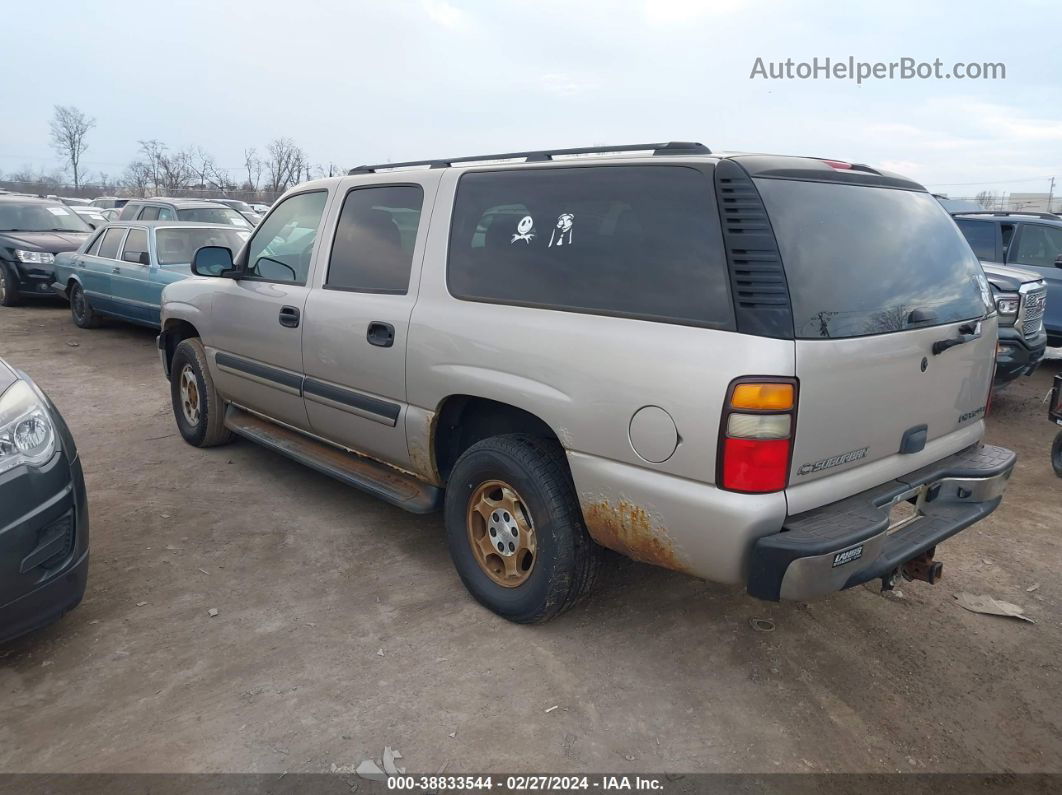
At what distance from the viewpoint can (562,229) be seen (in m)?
3.01

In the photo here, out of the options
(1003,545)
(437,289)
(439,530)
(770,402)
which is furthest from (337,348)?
(1003,545)

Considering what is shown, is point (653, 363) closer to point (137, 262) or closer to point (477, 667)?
point (477, 667)

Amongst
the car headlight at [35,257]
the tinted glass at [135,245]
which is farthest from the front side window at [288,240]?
the car headlight at [35,257]

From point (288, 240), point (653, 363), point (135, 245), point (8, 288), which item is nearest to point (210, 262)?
point (288, 240)

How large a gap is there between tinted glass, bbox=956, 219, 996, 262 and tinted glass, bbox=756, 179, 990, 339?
659 centimetres

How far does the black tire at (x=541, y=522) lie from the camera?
2982mm

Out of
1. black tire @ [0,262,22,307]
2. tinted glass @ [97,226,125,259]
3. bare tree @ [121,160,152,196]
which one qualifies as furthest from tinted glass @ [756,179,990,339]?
bare tree @ [121,160,152,196]

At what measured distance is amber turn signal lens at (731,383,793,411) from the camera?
238 centimetres

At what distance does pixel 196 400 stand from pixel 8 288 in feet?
30.8

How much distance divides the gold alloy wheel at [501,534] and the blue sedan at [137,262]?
6.80 m

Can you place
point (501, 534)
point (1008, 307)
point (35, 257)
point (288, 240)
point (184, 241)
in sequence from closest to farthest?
1. point (501, 534)
2. point (288, 240)
3. point (1008, 307)
4. point (184, 241)
5. point (35, 257)

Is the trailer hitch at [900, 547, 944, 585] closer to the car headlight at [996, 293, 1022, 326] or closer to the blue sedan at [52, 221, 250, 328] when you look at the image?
the car headlight at [996, 293, 1022, 326]

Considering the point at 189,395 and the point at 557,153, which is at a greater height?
the point at 557,153

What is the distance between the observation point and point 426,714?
8.92ft
